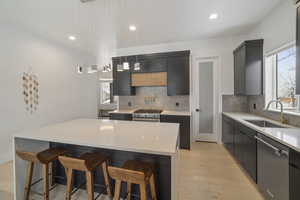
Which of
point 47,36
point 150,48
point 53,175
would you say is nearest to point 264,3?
point 150,48

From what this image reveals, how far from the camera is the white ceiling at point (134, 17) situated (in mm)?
2227

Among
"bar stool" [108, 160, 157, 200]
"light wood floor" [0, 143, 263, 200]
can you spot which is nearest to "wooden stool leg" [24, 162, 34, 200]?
"light wood floor" [0, 143, 263, 200]

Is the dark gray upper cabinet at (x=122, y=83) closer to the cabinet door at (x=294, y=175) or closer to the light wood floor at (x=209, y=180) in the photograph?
the light wood floor at (x=209, y=180)

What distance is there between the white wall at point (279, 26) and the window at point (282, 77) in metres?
0.18

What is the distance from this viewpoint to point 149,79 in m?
3.88

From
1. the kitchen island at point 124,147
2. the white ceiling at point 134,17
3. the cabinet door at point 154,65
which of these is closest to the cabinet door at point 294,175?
the kitchen island at point 124,147

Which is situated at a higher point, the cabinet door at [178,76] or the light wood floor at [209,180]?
the cabinet door at [178,76]

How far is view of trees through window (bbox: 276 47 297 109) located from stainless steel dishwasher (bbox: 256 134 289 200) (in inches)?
40.6

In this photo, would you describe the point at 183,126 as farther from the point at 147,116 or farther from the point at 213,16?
the point at 213,16

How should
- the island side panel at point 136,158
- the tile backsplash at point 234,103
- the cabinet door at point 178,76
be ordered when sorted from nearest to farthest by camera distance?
the island side panel at point 136,158 < the tile backsplash at point 234,103 < the cabinet door at point 178,76

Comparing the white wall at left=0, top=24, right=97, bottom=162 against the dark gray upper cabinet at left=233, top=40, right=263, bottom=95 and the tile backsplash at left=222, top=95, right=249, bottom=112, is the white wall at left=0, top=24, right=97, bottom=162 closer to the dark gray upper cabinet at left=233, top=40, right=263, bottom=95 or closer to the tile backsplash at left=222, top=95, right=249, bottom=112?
the tile backsplash at left=222, top=95, right=249, bottom=112

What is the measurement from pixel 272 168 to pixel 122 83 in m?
3.64

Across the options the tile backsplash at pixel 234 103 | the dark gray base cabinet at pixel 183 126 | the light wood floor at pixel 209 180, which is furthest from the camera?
the tile backsplash at pixel 234 103

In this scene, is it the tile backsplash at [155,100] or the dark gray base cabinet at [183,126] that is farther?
the tile backsplash at [155,100]
